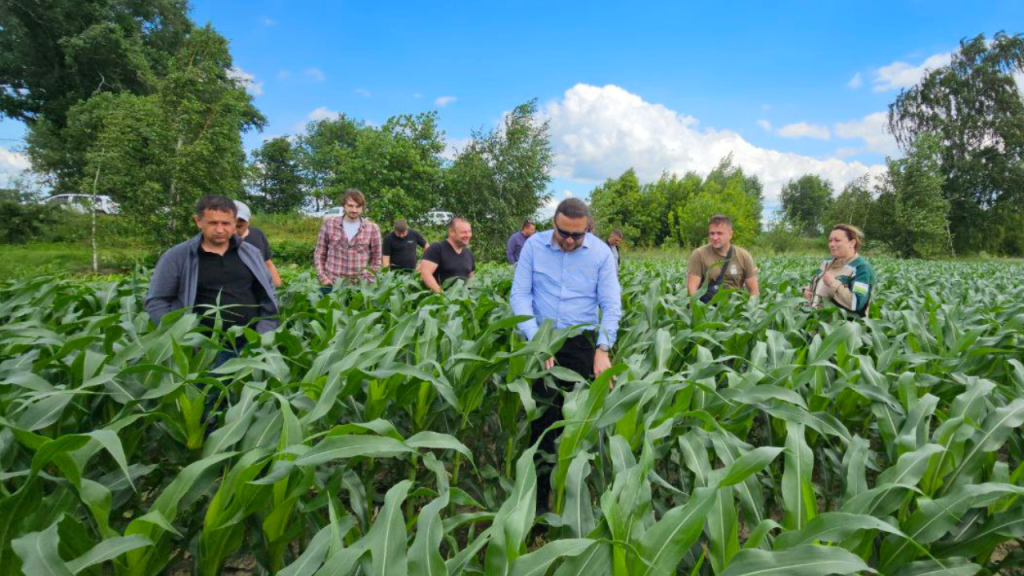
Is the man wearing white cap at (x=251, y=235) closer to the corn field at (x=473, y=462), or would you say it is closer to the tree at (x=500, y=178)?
the corn field at (x=473, y=462)

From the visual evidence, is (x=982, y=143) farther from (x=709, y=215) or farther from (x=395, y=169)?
(x=395, y=169)

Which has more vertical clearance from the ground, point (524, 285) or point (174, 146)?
point (174, 146)

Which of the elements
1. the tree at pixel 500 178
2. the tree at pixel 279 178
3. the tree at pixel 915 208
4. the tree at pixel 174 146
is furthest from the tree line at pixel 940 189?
the tree at pixel 279 178

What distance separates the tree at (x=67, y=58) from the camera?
25219 millimetres

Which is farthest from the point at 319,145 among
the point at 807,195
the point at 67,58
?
the point at 807,195

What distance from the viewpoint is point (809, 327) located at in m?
3.64

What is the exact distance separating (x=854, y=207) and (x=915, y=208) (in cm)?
349

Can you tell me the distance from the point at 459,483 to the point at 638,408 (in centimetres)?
90

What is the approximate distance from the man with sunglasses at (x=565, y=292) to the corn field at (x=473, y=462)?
0.73 feet

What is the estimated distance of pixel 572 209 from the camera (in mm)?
2594

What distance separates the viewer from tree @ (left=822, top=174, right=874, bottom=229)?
32969 millimetres

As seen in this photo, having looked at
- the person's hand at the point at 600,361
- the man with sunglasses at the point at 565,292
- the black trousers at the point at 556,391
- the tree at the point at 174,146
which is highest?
the tree at the point at 174,146

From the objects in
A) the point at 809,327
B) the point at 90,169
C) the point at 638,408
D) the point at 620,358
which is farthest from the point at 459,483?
the point at 90,169

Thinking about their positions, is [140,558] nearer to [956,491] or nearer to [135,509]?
[135,509]
